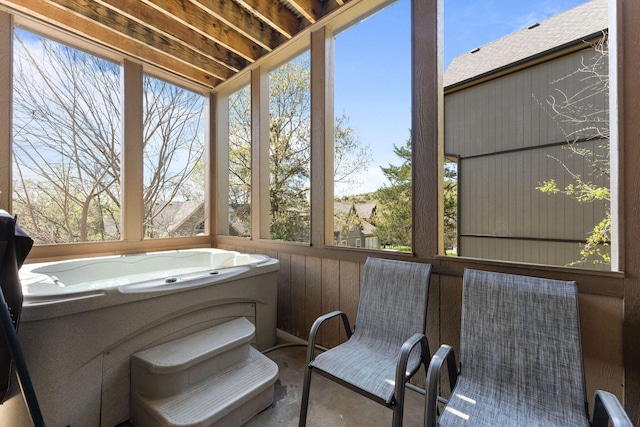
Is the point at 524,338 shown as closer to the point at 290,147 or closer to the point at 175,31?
the point at 175,31

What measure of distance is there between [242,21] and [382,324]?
304cm

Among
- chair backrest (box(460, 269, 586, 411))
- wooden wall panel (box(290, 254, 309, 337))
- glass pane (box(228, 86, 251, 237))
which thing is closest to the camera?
chair backrest (box(460, 269, 586, 411))

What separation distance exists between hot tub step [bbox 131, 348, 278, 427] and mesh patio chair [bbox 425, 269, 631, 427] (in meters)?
1.06

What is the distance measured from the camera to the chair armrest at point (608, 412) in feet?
2.65

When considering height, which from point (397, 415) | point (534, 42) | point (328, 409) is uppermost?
point (534, 42)

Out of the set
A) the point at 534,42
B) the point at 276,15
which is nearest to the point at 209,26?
the point at 276,15

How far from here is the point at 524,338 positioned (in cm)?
125

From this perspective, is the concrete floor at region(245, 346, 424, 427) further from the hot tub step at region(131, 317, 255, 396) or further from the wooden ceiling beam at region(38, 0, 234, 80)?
the wooden ceiling beam at region(38, 0, 234, 80)

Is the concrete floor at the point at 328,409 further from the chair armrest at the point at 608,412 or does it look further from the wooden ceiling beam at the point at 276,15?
the wooden ceiling beam at the point at 276,15

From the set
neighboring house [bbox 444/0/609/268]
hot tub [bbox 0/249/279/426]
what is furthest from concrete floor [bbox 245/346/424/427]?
neighboring house [bbox 444/0/609/268]

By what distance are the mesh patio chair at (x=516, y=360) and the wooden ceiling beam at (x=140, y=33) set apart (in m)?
3.70

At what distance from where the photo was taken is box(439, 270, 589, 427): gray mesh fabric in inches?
43.3

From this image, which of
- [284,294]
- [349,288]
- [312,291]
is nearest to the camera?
[349,288]

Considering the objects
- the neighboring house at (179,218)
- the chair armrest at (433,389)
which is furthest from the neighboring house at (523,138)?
the neighboring house at (179,218)
